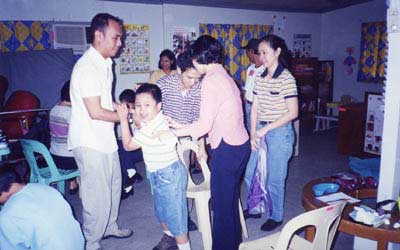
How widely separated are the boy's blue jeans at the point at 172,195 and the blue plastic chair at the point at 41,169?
1.31 m

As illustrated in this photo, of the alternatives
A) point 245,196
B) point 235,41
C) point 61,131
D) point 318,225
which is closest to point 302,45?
point 235,41

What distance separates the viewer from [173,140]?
6.80 feet

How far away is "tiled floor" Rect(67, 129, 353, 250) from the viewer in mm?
2717

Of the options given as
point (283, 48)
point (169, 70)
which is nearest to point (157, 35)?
point (169, 70)

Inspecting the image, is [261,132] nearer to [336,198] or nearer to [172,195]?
[336,198]

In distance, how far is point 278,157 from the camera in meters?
2.65

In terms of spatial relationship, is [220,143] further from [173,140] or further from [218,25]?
[218,25]

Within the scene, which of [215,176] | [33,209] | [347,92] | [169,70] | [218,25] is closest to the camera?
[33,209]

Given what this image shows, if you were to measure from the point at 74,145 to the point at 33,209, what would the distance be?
851 mm

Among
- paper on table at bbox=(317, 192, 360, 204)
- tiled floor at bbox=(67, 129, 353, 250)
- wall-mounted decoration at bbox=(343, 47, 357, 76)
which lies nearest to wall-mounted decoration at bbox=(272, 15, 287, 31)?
wall-mounted decoration at bbox=(343, 47, 357, 76)

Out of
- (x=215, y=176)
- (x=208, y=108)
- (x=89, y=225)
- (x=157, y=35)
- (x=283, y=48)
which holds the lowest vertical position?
(x=89, y=225)

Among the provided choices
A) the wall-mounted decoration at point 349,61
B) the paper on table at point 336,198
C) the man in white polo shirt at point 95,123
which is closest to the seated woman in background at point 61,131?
the man in white polo shirt at point 95,123

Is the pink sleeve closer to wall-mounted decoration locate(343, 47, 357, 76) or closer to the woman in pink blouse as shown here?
the woman in pink blouse

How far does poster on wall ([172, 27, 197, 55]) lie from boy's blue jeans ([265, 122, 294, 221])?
3.22 meters
